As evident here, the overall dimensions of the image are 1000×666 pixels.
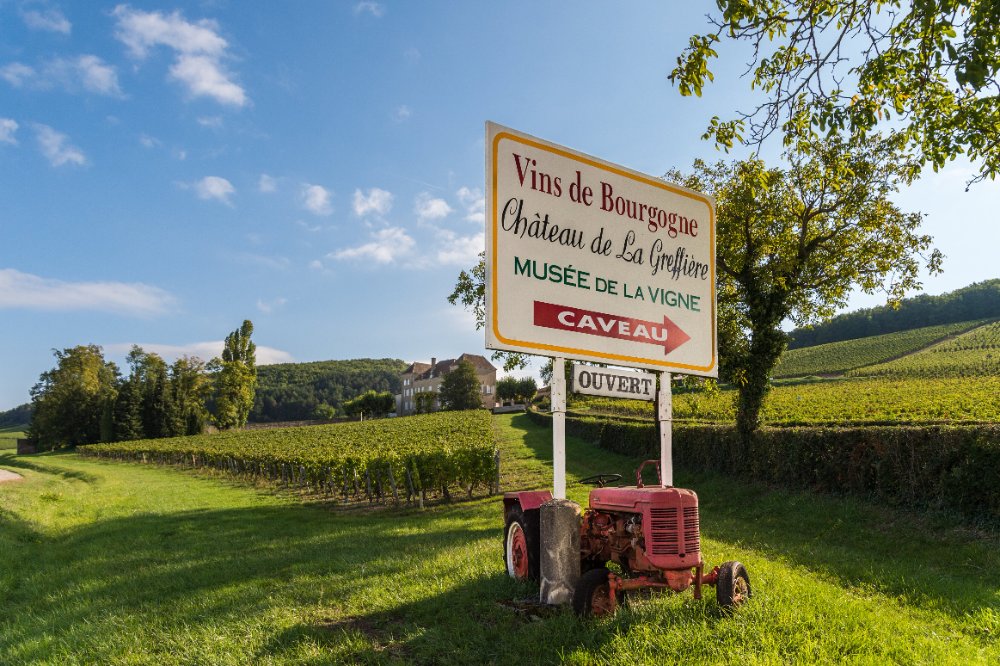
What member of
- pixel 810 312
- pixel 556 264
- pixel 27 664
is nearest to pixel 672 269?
pixel 556 264

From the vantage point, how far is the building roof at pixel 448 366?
117 metres

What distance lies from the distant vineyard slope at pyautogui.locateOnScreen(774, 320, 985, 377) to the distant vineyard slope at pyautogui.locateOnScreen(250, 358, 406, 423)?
91.0 metres

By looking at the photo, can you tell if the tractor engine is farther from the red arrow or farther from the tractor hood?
the red arrow

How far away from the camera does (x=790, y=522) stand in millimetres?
13172

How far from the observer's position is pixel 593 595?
16.9 ft

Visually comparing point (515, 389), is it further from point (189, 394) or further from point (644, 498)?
point (644, 498)

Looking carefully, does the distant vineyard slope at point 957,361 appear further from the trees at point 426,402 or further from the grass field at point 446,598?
the trees at point 426,402

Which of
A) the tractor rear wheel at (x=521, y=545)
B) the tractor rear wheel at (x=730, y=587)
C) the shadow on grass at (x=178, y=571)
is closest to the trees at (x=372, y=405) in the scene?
the shadow on grass at (x=178, y=571)

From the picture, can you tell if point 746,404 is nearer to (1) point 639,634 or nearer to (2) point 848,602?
(2) point 848,602

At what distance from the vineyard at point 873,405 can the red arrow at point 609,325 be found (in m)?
9.05

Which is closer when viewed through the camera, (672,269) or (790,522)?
(672,269)

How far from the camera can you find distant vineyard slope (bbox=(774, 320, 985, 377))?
2501 inches

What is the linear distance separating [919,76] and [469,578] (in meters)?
8.17

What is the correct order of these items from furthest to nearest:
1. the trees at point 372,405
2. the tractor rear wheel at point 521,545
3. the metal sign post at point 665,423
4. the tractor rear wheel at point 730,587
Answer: the trees at point 372,405 → the metal sign post at point 665,423 → the tractor rear wheel at point 521,545 → the tractor rear wheel at point 730,587
